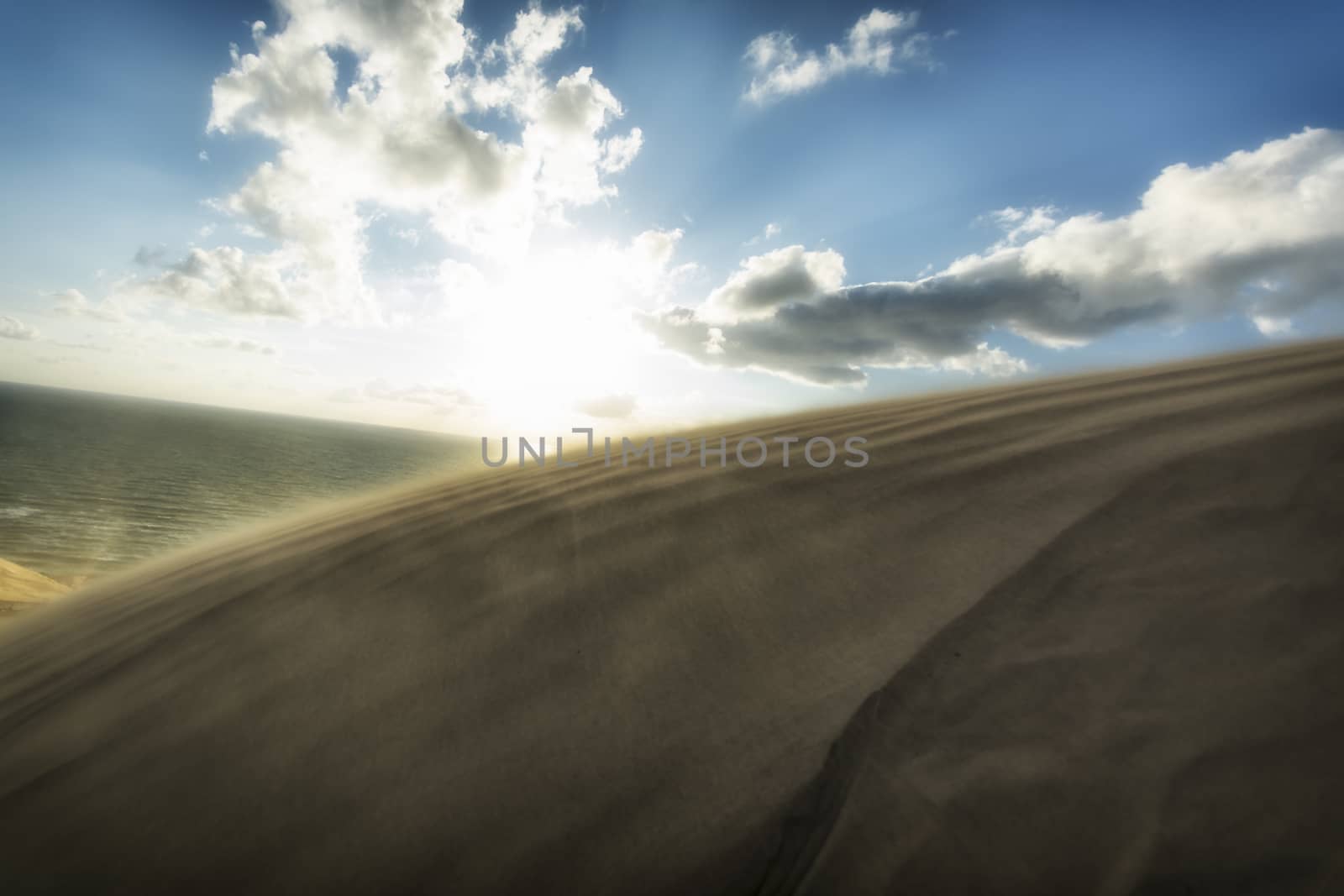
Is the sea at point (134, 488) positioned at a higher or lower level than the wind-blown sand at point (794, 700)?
lower

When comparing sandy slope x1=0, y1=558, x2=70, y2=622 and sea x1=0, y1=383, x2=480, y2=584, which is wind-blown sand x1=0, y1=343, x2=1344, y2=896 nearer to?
sea x1=0, y1=383, x2=480, y2=584

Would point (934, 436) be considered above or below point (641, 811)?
above

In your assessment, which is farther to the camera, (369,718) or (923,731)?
(369,718)

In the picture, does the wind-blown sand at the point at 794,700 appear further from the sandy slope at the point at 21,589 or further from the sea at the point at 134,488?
the sandy slope at the point at 21,589

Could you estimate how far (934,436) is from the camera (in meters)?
2.52

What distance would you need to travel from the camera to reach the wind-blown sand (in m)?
0.90

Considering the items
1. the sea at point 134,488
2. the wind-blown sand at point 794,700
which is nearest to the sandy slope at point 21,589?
the sea at point 134,488

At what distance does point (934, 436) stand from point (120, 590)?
4.39m

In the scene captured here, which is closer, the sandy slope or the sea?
the sandy slope

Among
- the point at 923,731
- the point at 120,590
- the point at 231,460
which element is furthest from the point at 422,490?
the point at 231,460

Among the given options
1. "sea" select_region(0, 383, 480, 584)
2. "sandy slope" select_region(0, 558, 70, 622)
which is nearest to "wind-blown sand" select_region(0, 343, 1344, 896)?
"sea" select_region(0, 383, 480, 584)

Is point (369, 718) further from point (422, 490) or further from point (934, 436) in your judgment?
point (422, 490)

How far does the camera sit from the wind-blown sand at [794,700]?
2.94 ft

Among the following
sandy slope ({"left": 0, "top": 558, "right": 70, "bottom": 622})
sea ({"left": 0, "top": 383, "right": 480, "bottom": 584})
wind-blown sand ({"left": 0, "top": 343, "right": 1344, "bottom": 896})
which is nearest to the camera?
wind-blown sand ({"left": 0, "top": 343, "right": 1344, "bottom": 896})
